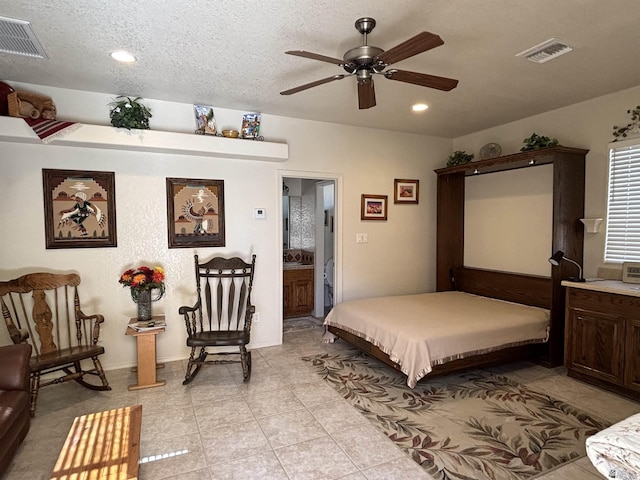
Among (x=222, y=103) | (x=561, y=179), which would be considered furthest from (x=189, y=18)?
(x=561, y=179)

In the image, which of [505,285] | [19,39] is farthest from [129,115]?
[505,285]

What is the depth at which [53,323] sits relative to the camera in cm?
331

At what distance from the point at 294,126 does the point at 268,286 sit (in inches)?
76.2

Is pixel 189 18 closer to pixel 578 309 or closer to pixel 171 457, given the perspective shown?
pixel 171 457

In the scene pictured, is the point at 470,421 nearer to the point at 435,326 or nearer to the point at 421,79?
the point at 435,326

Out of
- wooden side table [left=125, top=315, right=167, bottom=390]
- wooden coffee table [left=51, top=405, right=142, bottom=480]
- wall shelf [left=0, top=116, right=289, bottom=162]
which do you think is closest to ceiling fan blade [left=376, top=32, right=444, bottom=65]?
wall shelf [left=0, top=116, right=289, bottom=162]

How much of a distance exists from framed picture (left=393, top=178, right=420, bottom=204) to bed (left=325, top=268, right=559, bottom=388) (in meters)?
1.37

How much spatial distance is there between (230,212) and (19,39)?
2173mm

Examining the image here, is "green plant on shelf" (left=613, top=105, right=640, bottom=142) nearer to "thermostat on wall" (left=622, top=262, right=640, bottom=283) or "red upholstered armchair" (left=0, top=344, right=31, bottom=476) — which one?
"thermostat on wall" (left=622, top=262, right=640, bottom=283)

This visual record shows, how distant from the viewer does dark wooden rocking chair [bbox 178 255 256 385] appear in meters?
3.29

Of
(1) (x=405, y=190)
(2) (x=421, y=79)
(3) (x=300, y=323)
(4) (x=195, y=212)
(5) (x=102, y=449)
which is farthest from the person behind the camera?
(3) (x=300, y=323)

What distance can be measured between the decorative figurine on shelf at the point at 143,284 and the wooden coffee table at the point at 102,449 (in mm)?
1379

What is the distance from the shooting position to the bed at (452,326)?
3.01 meters

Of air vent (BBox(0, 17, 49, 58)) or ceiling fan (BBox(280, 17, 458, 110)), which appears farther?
air vent (BBox(0, 17, 49, 58))
